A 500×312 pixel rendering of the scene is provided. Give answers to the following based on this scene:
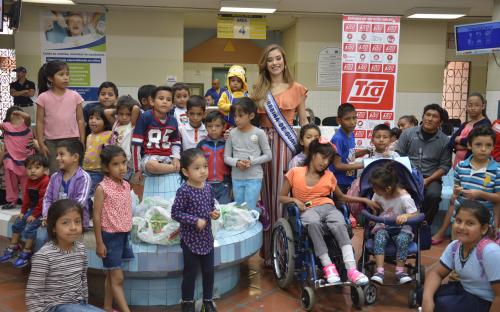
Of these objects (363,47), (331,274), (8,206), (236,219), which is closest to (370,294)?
(331,274)

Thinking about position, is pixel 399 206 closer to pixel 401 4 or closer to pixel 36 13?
pixel 401 4

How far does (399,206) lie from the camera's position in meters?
3.47

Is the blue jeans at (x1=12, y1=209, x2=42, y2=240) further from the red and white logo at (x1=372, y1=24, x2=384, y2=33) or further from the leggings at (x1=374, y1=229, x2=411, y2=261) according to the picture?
the red and white logo at (x1=372, y1=24, x2=384, y2=33)

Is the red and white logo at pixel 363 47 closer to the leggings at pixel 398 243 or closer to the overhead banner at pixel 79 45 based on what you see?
the leggings at pixel 398 243

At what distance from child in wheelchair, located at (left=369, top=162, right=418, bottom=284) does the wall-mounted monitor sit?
16.9 ft

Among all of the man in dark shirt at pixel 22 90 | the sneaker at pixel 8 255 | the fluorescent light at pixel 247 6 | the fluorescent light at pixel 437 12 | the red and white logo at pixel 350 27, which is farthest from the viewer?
the fluorescent light at pixel 437 12

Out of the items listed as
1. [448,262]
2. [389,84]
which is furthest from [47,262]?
[389,84]

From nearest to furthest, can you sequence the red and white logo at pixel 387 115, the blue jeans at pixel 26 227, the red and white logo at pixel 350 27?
the blue jeans at pixel 26 227 → the red and white logo at pixel 350 27 → the red and white logo at pixel 387 115

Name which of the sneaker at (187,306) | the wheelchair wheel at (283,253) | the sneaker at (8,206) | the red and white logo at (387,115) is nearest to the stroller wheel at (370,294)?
the wheelchair wheel at (283,253)

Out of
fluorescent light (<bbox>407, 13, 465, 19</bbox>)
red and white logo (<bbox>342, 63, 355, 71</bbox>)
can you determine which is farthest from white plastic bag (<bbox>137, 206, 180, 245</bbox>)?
fluorescent light (<bbox>407, 13, 465, 19</bbox>)

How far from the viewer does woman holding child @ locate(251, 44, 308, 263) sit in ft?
12.2

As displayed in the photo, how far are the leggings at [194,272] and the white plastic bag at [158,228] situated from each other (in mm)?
168

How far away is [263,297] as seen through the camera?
3.40 meters

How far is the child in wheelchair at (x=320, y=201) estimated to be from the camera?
310 cm
